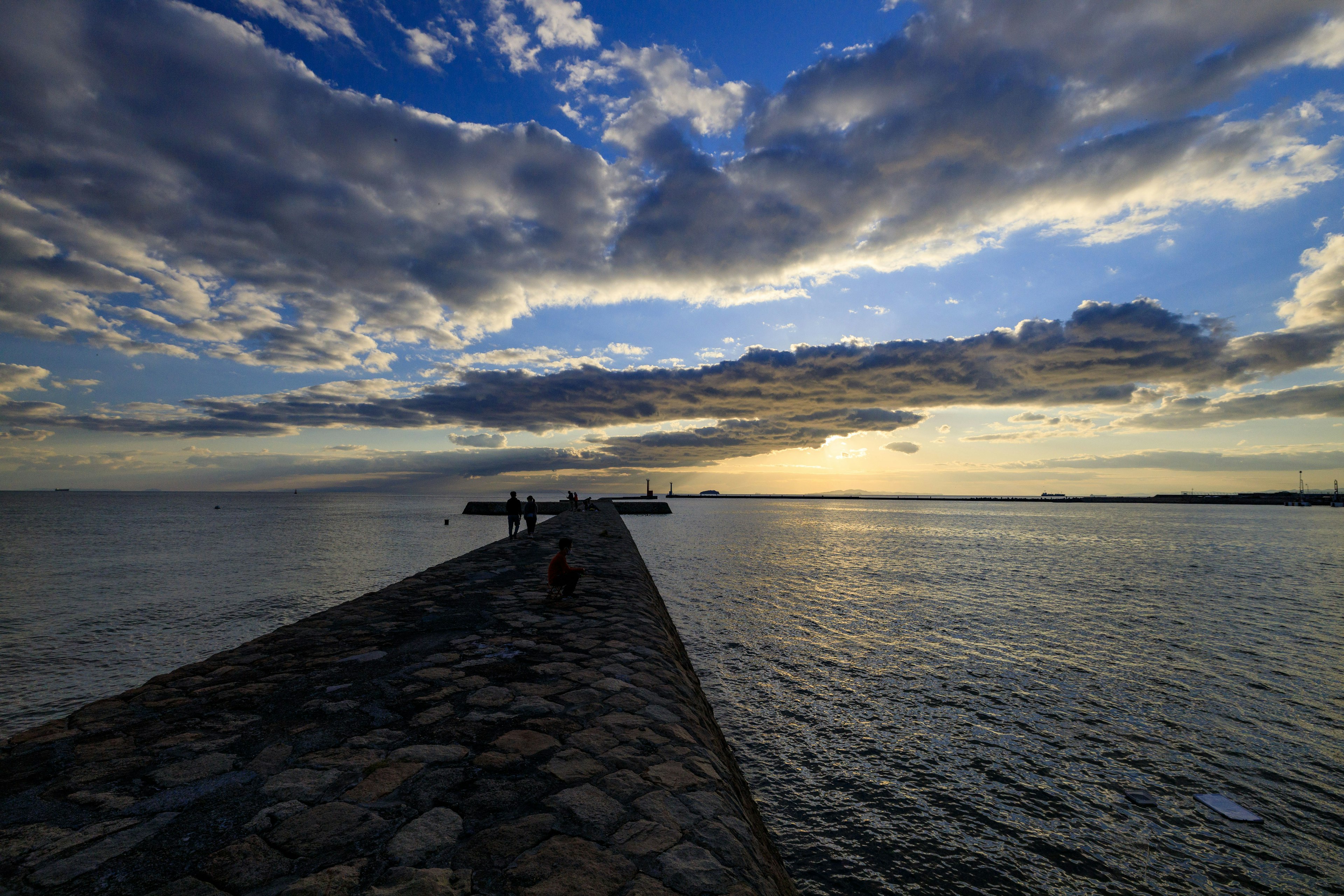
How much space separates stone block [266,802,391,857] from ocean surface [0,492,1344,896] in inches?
160

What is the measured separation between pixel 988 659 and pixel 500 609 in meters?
10.4

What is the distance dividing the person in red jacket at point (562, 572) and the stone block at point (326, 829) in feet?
20.0

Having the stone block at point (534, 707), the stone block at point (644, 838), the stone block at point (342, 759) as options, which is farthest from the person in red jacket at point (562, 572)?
the stone block at point (644, 838)

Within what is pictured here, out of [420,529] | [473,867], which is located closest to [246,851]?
[473,867]

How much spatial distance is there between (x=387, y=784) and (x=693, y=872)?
2051 mm

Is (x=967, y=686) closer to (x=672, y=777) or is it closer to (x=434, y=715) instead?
(x=672, y=777)

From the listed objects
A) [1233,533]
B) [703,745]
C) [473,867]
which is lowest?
[1233,533]

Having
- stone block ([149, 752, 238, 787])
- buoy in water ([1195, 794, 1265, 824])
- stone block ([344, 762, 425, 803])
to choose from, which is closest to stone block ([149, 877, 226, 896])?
stone block ([344, 762, 425, 803])

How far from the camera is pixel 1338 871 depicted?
5.43m

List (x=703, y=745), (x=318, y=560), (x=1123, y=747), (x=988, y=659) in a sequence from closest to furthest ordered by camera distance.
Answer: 1. (x=703, y=745)
2. (x=1123, y=747)
3. (x=988, y=659)
4. (x=318, y=560)

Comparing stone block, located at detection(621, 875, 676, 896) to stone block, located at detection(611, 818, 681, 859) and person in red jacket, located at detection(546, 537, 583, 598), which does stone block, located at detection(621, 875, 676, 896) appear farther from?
person in red jacket, located at detection(546, 537, 583, 598)

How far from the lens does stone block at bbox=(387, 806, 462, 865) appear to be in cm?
285

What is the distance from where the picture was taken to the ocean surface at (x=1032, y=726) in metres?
5.60

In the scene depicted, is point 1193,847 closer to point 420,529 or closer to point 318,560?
point 318,560
